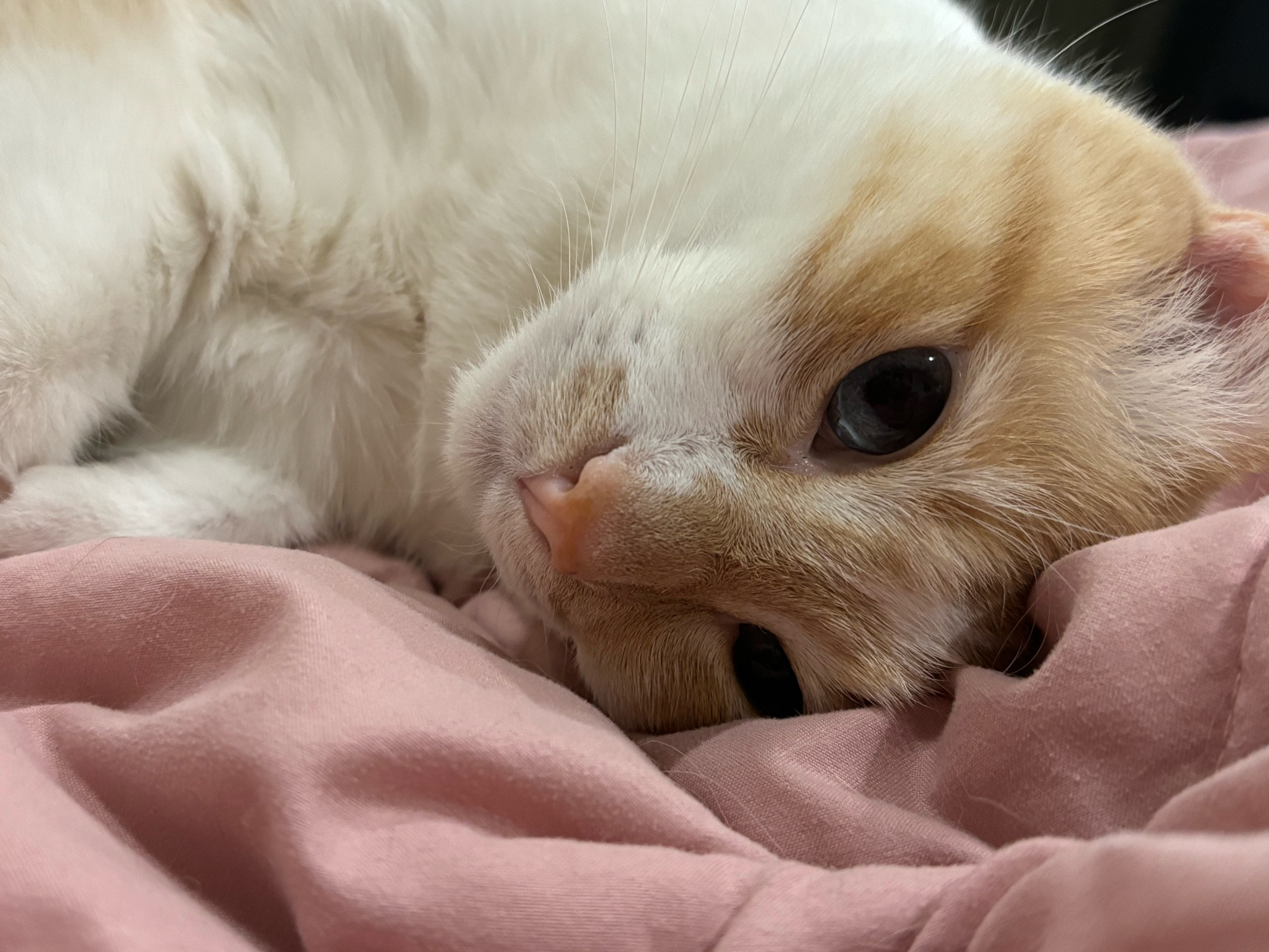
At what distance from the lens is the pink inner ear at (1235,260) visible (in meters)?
1.19

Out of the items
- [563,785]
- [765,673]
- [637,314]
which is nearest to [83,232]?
[637,314]

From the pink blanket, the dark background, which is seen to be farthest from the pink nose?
the dark background

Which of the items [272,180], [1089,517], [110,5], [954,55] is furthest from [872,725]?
[110,5]

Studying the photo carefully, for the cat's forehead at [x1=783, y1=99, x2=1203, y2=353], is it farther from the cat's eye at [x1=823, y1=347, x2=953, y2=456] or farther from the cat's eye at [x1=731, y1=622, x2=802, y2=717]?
the cat's eye at [x1=731, y1=622, x2=802, y2=717]

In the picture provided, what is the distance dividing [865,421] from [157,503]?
0.91 m

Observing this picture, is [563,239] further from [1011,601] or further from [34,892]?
[34,892]

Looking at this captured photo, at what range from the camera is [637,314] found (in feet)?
3.59

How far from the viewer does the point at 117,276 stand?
1196 mm

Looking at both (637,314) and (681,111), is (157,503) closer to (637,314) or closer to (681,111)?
(637,314)

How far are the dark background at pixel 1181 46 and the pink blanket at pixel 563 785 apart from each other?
2.93 metres

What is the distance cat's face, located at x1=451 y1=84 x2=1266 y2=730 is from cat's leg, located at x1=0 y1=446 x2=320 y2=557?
1.31 feet

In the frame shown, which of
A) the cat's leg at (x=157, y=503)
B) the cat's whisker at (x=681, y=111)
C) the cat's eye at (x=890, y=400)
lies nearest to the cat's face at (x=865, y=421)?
the cat's eye at (x=890, y=400)

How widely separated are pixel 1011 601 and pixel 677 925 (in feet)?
2.01

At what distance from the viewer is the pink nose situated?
102 centimetres
